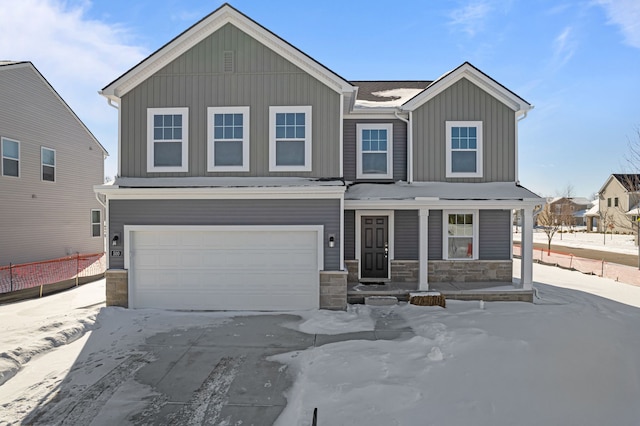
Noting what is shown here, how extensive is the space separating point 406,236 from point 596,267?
35.9 ft

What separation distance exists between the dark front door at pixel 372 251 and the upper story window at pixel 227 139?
4303 mm

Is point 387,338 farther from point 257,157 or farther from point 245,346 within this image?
point 257,157

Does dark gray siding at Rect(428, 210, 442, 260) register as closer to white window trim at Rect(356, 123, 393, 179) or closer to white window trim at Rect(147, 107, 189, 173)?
white window trim at Rect(356, 123, 393, 179)

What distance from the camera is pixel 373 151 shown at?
36.6ft

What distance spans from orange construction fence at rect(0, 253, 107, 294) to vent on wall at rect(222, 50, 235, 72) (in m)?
8.01

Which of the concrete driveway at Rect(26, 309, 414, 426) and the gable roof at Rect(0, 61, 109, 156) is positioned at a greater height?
the gable roof at Rect(0, 61, 109, 156)

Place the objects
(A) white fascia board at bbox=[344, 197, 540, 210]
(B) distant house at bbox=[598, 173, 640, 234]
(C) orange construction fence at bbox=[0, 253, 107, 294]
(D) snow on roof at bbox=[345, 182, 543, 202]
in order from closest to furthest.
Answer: (A) white fascia board at bbox=[344, 197, 540, 210]
(D) snow on roof at bbox=[345, 182, 543, 202]
(C) orange construction fence at bbox=[0, 253, 107, 294]
(B) distant house at bbox=[598, 173, 640, 234]

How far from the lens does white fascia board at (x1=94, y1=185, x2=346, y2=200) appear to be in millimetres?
8820

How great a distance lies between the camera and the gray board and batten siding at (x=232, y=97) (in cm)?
925

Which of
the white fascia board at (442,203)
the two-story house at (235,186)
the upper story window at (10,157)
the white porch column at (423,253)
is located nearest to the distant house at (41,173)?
the upper story window at (10,157)

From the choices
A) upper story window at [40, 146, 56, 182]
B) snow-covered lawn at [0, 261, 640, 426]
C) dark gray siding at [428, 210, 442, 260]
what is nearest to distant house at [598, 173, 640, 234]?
dark gray siding at [428, 210, 442, 260]

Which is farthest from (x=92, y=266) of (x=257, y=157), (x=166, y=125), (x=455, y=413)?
(x=455, y=413)

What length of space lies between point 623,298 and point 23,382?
1424 cm

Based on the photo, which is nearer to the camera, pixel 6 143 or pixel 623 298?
pixel 623 298
